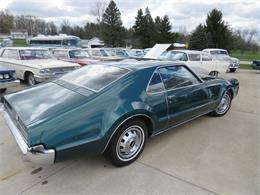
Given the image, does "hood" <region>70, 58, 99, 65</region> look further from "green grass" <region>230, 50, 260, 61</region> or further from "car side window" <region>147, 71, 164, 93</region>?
"green grass" <region>230, 50, 260, 61</region>

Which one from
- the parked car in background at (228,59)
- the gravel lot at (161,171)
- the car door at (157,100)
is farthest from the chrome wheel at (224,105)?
the parked car in background at (228,59)

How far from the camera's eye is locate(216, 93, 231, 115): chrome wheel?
4.41m

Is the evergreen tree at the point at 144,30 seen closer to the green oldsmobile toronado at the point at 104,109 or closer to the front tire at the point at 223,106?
the front tire at the point at 223,106

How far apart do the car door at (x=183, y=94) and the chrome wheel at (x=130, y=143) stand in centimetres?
59

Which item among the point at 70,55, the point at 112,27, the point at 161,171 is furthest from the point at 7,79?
the point at 112,27

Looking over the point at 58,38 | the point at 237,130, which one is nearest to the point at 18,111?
the point at 237,130

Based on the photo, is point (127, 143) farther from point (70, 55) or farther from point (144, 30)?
point (144, 30)

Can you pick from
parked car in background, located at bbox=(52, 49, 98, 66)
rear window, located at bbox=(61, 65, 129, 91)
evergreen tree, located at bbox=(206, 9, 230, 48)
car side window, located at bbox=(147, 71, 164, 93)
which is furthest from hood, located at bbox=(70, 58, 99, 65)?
evergreen tree, located at bbox=(206, 9, 230, 48)

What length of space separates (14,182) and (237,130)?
384cm

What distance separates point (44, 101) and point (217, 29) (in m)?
32.4

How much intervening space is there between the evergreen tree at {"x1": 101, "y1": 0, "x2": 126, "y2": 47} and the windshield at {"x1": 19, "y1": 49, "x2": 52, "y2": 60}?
107 ft

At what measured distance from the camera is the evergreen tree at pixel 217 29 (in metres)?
29.3

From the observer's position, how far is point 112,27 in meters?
39.9

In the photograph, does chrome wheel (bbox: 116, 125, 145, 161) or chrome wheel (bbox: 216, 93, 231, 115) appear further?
chrome wheel (bbox: 216, 93, 231, 115)
